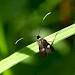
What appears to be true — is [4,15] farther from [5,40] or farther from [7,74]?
[7,74]

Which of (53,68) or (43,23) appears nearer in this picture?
(53,68)

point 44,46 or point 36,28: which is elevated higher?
point 36,28

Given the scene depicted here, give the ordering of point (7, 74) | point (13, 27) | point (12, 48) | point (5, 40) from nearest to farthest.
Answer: point (7, 74) → point (5, 40) → point (12, 48) → point (13, 27)

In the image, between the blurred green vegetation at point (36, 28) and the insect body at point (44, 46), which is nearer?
the insect body at point (44, 46)

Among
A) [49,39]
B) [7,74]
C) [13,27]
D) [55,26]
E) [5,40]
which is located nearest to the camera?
[49,39]

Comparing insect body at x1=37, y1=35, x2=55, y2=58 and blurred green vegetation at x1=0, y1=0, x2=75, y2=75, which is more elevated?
blurred green vegetation at x1=0, y1=0, x2=75, y2=75

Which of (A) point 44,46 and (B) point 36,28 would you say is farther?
(B) point 36,28

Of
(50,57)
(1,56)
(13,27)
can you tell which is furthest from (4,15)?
(50,57)

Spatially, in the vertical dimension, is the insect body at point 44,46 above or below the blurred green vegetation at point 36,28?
below
